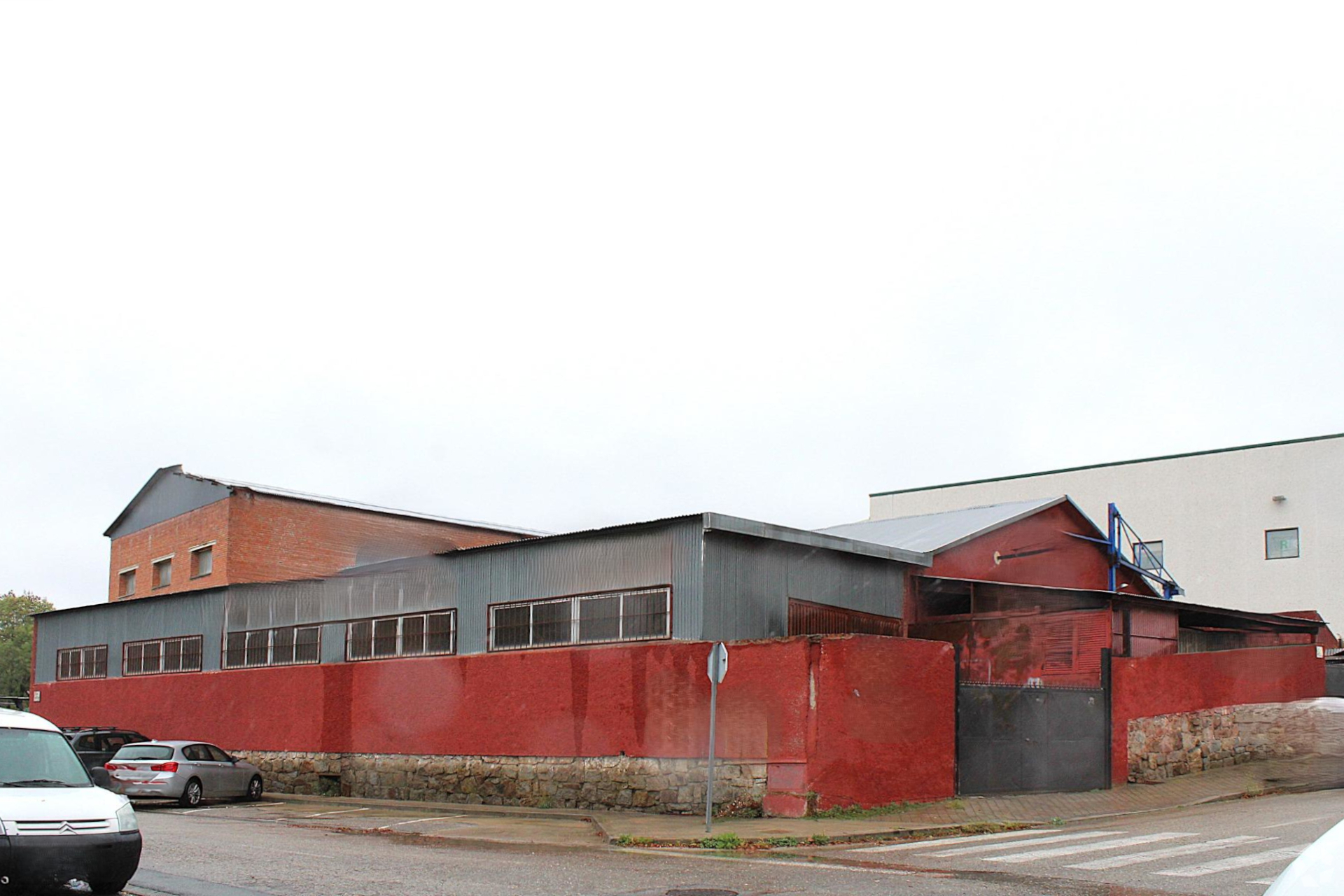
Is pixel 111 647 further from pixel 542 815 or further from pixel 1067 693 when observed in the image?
pixel 1067 693

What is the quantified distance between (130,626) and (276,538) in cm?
497

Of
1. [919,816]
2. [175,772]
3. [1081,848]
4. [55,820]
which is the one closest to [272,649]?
[175,772]

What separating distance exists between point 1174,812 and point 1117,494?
2899cm

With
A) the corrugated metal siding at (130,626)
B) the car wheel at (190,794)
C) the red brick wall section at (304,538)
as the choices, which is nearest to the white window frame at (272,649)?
the corrugated metal siding at (130,626)

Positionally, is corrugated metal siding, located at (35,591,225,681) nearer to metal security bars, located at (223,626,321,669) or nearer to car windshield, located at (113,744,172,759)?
metal security bars, located at (223,626,321,669)

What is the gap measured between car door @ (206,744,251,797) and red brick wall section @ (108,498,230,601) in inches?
460

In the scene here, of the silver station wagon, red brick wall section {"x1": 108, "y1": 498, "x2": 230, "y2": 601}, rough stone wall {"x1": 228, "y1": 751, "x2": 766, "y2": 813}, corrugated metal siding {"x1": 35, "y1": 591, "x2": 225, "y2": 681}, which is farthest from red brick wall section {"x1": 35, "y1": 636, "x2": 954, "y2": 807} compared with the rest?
red brick wall section {"x1": 108, "y1": 498, "x2": 230, "y2": 601}

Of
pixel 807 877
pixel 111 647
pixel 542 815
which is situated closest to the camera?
pixel 807 877

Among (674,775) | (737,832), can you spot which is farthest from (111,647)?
(737,832)

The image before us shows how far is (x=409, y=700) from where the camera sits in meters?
26.4

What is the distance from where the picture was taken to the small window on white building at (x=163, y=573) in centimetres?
4294

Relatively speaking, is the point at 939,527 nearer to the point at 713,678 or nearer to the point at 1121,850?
the point at 713,678

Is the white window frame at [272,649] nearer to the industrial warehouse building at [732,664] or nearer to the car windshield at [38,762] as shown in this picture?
the industrial warehouse building at [732,664]

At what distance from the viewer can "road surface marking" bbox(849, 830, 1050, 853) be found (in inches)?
609
